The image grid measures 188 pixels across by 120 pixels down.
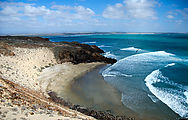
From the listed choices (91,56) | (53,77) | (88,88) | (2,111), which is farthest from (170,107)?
(91,56)

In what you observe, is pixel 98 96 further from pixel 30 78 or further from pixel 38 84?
pixel 30 78

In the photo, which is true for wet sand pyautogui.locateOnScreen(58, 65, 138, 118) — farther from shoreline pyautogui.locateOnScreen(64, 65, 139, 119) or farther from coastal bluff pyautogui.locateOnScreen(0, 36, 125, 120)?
coastal bluff pyautogui.locateOnScreen(0, 36, 125, 120)

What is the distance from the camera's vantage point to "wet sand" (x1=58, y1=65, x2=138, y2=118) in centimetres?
1220

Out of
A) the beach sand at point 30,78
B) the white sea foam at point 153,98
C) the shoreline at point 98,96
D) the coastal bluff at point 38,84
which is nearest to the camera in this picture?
the beach sand at point 30,78

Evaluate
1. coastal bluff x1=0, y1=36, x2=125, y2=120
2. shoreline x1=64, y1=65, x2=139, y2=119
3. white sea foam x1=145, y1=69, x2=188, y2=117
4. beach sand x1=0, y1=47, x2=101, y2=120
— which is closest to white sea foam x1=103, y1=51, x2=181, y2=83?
coastal bluff x1=0, y1=36, x2=125, y2=120

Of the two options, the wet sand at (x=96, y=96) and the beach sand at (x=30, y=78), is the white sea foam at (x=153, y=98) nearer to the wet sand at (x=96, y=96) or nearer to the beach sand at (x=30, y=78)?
the wet sand at (x=96, y=96)

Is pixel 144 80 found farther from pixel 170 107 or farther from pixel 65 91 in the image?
pixel 65 91

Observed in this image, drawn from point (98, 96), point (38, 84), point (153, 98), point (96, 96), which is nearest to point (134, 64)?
point (153, 98)

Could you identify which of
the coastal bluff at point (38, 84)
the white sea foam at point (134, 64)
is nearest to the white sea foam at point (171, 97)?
the white sea foam at point (134, 64)

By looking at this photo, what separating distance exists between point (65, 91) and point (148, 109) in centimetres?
889

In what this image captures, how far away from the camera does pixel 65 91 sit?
15.1 meters

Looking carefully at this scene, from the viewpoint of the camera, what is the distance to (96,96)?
1438 centimetres

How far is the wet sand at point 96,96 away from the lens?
12.2m

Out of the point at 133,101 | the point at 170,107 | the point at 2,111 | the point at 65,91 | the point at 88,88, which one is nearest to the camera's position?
the point at 2,111
